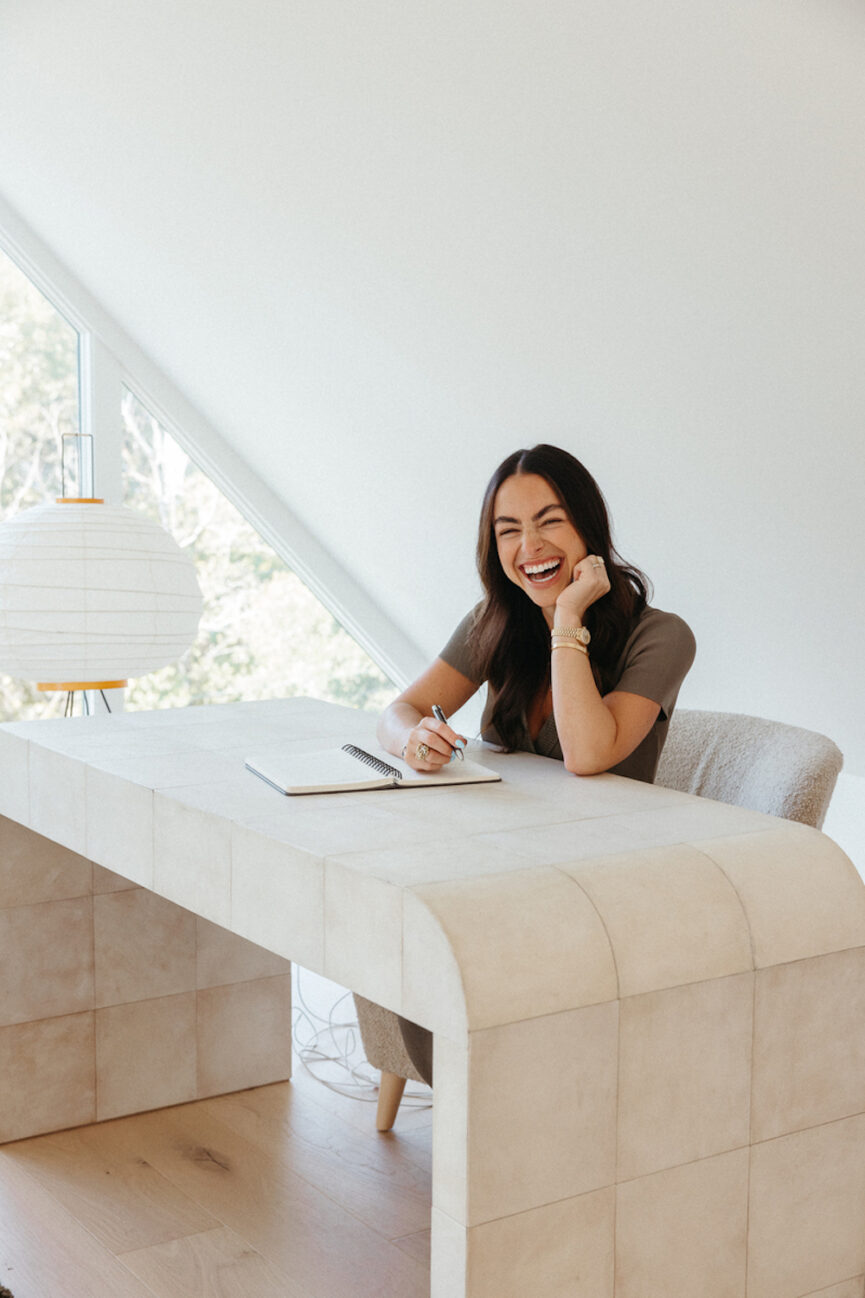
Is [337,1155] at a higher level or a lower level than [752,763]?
lower

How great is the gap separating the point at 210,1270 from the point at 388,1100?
48 centimetres

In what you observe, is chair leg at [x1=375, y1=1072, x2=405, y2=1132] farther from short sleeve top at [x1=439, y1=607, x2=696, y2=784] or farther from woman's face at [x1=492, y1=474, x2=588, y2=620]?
woman's face at [x1=492, y1=474, x2=588, y2=620]

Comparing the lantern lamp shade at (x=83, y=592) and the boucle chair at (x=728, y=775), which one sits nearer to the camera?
the boucle chair at (x=728, y=775)

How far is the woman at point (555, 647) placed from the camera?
68.0 inches

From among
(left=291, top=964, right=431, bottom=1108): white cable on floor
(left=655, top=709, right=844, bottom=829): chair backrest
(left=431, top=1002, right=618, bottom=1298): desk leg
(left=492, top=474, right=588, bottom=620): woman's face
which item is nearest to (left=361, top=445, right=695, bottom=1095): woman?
(left=492, top=474, right=588, bottom=620): woman's face

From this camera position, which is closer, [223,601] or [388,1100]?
[388,1100]

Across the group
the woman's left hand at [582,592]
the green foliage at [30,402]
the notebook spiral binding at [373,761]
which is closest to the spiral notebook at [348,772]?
the notebook spiral binding at [373,761]

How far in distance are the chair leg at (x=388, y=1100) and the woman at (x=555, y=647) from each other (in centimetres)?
60

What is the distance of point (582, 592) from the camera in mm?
1839

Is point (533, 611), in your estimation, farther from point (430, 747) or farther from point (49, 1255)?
point (49, 1255)

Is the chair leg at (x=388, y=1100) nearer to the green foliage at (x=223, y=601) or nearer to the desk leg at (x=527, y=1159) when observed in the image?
the desk leg at (x=527, y=1159)

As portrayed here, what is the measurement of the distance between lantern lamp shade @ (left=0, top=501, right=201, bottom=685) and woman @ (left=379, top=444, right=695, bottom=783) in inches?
31.6

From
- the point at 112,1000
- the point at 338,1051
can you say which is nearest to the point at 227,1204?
the point at 112,1000

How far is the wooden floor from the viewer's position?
171 centimetres
